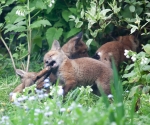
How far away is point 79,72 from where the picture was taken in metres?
7.47

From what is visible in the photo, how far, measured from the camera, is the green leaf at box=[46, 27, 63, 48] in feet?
28.4

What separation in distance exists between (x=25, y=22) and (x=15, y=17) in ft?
1.25

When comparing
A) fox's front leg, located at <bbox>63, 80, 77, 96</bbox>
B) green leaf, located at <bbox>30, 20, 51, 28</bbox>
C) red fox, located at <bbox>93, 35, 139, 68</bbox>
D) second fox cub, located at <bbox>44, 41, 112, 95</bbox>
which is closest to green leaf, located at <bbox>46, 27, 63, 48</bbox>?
green leaf, located at <bbox>30, 20, 51, 28</bbox>

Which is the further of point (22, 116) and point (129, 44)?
point (129, 44)

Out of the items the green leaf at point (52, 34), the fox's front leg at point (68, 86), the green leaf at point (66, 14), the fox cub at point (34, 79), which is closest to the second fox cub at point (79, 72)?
the fox's front leg at point (68, 86)

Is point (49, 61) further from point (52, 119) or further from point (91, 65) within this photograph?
point (52, 119)

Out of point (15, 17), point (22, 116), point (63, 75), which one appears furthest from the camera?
point (15, 17)

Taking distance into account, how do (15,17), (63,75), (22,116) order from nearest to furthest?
(22,116), (63,75), (15,17)

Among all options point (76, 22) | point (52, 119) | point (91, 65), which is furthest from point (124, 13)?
point (52, 119)

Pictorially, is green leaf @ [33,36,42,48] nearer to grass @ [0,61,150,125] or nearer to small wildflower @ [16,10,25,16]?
small wildflower @ [16,10,25,16]

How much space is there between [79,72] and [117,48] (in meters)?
Answer: 1.05

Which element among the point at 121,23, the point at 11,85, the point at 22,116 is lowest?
the point at 11,85

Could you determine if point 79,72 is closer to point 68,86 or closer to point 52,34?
point 68,86

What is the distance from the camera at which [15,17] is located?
860cm
